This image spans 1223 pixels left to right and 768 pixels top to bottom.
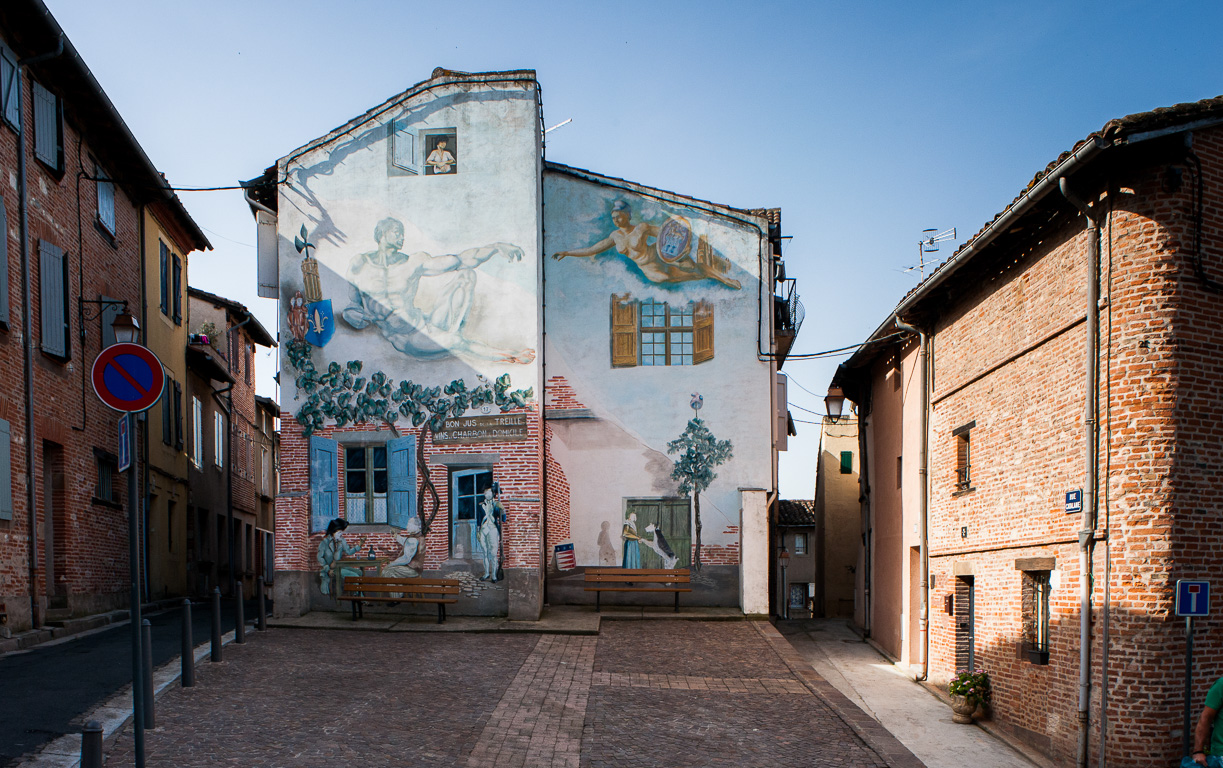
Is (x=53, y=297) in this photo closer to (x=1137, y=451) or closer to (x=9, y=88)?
(x=9, y=88)

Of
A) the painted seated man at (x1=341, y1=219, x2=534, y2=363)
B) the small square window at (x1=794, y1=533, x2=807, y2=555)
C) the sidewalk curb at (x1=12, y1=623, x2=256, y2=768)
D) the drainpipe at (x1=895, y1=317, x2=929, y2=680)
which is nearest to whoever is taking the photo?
the sidewalk curb at (x1=12, y1=623, x2=256, y2=768)

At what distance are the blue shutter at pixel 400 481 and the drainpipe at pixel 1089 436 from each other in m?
10.8

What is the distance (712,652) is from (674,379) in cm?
608

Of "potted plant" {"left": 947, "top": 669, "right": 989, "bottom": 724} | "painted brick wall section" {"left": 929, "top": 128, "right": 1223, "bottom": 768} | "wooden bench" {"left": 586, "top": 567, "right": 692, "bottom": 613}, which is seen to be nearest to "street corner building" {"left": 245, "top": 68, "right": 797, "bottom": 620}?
"wooden bench" {"left": 586, "top": 567, "right": 692, "bottom": 613}

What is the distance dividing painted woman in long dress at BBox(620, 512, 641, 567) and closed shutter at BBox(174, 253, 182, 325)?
1165 cm

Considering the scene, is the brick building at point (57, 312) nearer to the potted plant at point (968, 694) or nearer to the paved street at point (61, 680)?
the paved street at point (61, 680)

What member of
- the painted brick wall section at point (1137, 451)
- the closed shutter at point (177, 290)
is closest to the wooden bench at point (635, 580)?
the painted brick wall section at point (1137, 451)

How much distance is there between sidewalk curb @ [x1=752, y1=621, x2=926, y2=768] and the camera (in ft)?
28.6

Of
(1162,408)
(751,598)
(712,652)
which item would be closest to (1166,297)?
(1162,408)

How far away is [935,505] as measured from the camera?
14680 mm

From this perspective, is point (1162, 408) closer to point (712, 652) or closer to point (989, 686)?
point (989, 686)

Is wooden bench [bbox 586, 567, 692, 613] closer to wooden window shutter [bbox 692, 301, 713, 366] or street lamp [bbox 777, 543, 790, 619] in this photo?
wooden window shutter [bbox 692, 301, 713, 366]

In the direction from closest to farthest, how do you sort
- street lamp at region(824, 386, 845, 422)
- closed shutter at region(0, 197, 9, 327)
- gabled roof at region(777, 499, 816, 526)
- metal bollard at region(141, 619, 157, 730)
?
metal bollard at region(141, 619, 157, 730)
closed shutter at region(0, 197, 9, 327)
street lamp at region(824, 386, 845, 422)
gabled roof at region(777, 499, 816, 526)

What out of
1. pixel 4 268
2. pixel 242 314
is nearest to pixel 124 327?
pixel 4 268
